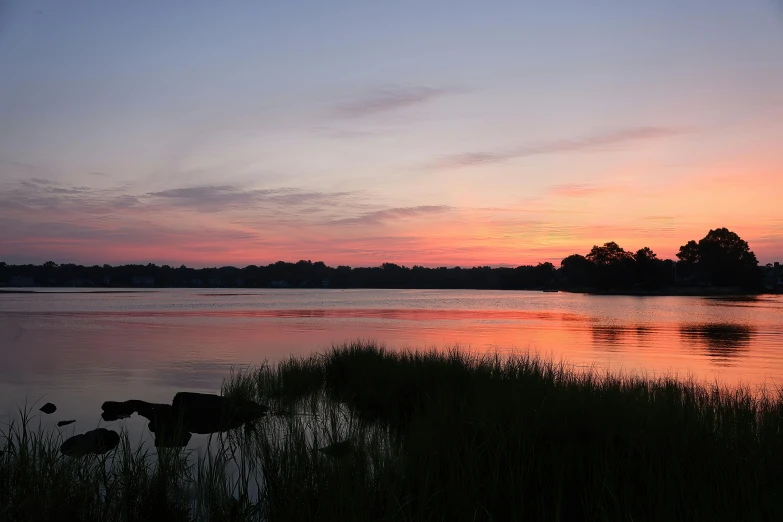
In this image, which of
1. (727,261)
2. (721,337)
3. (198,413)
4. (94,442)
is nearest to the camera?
(94,442)

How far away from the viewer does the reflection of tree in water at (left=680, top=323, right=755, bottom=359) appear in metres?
29.5

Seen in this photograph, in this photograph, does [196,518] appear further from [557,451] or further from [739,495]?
[739,495]

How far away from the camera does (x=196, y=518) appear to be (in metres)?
6.97

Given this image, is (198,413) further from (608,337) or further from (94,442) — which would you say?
(608,337)

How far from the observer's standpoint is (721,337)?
37844mm

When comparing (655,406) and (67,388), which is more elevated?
(655,406)

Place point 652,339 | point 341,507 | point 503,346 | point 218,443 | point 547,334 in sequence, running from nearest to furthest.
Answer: point 341,507 < point 218,443 < point 503,346 < point 652,339 < point 547,334

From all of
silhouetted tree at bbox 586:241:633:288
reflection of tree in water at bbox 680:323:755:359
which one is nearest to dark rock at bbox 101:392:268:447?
reflection of tree in water at bbox 680:323:755:359

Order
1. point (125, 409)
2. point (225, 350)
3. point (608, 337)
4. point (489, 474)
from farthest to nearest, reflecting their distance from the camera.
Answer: point (608, 337), point (225, 350), point (125, 409), point (489, 474)

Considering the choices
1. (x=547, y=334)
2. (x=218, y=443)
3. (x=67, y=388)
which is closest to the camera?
(x=218, y=443)

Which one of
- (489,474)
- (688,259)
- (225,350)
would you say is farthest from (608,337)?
(688,259)

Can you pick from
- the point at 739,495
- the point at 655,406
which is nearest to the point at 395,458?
the point at 739,495

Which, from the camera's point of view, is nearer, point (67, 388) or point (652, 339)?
point (67, 388)

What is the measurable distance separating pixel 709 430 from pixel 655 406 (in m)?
1.35
